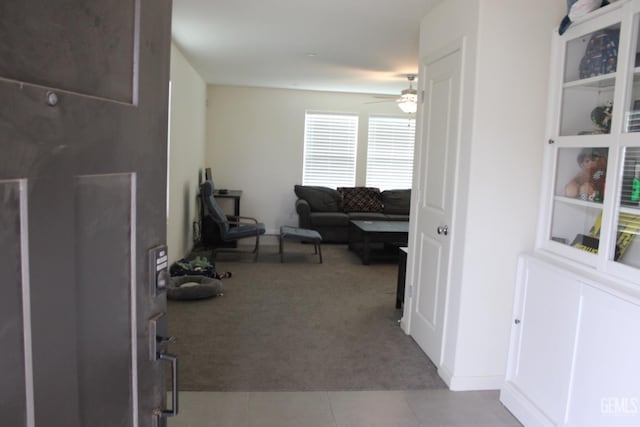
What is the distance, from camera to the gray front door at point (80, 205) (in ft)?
1.93

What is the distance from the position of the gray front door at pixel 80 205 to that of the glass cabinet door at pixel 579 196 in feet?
6.53

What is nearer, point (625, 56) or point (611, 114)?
point (625, 56)

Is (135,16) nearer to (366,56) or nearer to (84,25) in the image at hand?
(84,25)

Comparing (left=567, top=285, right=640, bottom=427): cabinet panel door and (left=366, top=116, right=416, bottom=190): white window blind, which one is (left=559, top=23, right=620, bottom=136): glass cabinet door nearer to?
(left=567, top=285, right=640, bottom=427): cabinet panel door

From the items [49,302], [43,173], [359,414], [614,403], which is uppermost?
[43,173]

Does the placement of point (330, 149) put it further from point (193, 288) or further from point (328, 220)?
point (193, 288)

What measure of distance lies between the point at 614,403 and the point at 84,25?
7.03 feet

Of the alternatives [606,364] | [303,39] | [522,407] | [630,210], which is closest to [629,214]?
[630,210]

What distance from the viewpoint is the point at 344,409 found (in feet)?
8.42

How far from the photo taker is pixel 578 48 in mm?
2357

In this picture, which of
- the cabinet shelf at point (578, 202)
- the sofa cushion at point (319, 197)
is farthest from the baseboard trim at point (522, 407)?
the sofa cushion at point (319, 197)

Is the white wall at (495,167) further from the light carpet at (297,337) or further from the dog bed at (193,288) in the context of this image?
the dog bed at (193,288)

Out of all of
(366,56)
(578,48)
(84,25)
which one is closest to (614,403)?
(578,48)

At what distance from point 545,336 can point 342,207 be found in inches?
218
